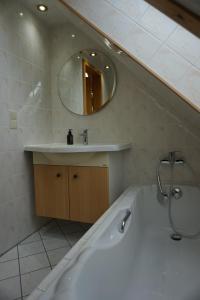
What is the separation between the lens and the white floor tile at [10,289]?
4.38 feet

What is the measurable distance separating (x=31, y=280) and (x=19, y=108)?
1.37m

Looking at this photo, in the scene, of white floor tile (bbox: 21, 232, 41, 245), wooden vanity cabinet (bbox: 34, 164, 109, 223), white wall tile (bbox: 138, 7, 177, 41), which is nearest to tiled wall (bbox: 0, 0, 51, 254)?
white floor tile (bbox: 21, 232, 41, 245)

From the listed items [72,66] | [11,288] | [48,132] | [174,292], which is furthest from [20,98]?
[174,292]

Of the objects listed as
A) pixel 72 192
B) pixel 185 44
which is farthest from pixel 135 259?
pixel 185 44

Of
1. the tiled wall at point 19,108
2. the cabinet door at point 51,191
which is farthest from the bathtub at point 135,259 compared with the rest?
the tiled wall at point 19,108

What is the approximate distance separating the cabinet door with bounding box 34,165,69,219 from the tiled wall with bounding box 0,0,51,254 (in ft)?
0.45

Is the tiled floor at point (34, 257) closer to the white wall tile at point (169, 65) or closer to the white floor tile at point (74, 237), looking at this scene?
the white floor tile at point (74, 237)

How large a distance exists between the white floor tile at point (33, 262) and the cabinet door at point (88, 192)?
39cm

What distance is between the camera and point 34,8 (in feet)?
6.72

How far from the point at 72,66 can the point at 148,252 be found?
1892mm

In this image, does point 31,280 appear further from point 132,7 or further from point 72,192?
point 132,7

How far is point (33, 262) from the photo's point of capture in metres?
1.68

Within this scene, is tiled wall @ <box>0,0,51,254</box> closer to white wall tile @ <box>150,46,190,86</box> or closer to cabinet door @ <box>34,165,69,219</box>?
cabinet door @ <box>34,165,69,219</box>

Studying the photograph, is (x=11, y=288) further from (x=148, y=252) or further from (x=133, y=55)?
(x=133, y=55)
